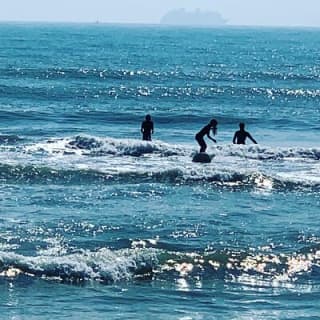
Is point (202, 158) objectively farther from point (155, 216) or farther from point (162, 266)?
point (162, 266)

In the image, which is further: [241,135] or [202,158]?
[241,135]

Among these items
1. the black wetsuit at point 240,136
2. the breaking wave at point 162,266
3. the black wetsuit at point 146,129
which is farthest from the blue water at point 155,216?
the black wetsuit at point 146,129

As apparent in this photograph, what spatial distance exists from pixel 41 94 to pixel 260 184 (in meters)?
31.6

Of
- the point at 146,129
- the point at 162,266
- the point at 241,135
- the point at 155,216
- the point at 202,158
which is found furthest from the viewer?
the point at 146,129

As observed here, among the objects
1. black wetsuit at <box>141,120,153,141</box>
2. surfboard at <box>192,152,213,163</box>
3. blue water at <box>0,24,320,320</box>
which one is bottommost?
blue water at <box>0,24,320,320</box>

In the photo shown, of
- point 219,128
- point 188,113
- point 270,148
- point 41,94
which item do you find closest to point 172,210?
point 270,148

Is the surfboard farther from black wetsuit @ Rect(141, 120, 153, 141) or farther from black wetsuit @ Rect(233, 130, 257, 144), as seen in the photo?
black wetsuit @ Rect(141, 120, 153, 141)

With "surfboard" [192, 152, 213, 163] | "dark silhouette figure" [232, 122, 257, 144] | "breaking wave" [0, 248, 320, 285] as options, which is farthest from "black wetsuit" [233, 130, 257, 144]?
"breaking wave" [0, 248, 320, 285]

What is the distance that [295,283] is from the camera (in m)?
18.2

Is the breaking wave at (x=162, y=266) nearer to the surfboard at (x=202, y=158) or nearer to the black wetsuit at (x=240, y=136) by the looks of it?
the surfboard at (x=202, y=158)


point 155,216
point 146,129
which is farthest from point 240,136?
point 155,216

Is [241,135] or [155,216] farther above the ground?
[241,135]

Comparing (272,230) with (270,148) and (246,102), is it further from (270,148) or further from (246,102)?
(246,102)

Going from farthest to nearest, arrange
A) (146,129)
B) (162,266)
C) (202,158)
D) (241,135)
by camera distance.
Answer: (146,129), (241,135), (202,158), (162,266)
